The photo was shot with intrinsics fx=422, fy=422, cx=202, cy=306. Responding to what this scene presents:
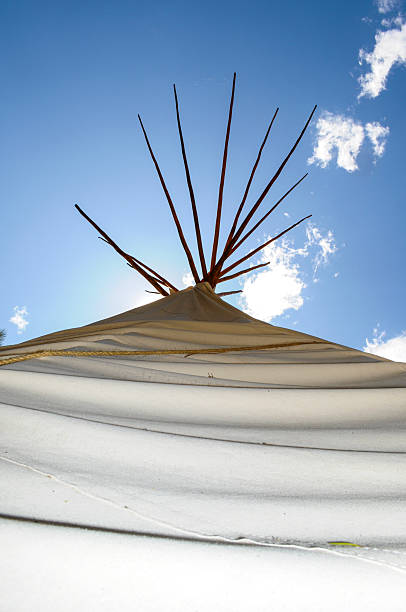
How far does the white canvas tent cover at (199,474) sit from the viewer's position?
1.39 ft

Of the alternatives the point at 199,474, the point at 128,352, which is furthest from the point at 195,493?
the point at 128,352

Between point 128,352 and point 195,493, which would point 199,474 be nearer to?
point 195,493

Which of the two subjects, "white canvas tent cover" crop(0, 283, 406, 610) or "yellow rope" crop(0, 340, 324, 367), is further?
"yellow rope" crop(0, 340, 324, 367)

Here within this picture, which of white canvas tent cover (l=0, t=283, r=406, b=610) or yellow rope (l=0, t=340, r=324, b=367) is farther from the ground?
yellow rope (l=0, t=340, r=324, b=367)

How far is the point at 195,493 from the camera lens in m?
0.56

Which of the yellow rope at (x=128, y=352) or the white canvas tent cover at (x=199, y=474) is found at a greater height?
the yellow rope at (x=128, y=352)

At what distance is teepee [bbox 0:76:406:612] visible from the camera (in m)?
0.40

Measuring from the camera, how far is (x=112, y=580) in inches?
15.7

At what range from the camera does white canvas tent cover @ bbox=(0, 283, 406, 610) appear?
0.42m

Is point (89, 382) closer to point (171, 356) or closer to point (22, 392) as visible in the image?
point (22, 392)

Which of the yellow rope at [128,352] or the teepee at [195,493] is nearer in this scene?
the teepee at [195,493]

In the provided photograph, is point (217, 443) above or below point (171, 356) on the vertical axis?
below

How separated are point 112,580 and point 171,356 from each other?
1.04 m

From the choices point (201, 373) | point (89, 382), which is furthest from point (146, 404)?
point (201, 373)
